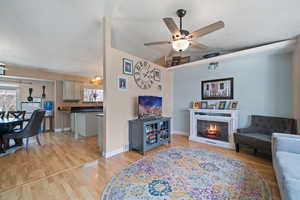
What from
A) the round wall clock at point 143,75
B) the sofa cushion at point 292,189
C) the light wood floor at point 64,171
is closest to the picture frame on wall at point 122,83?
the round wall clock at point 143,75

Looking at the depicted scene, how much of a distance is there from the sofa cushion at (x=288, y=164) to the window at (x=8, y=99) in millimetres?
7022

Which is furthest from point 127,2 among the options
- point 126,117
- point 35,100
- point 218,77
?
point 35,100

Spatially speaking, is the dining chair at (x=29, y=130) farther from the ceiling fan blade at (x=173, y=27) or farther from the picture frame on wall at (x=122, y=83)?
the ceiling fan blade at (x=173, y=27)

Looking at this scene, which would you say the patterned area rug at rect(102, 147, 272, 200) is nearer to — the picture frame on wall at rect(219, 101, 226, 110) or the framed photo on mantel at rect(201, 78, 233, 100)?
the picture frame on wall at rect(219, 101, 226, 110)

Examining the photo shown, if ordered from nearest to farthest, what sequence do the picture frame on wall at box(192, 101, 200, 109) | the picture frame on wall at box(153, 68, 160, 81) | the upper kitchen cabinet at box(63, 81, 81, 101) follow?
the picture frame on wall at box(153, 68, 160, 81) < the picture frame on wall at box(192, 101, 200, 109) < the upper kitchen cabinet at box(63, 81, 81, 101)

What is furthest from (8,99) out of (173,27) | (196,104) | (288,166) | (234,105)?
(234,105)

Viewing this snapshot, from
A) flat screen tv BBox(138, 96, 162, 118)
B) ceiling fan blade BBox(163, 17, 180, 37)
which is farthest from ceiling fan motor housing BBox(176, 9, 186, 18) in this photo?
flat screen tv BBox(138, 96, 162, 118)

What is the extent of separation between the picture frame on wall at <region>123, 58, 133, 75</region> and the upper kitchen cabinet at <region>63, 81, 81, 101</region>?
3497mm

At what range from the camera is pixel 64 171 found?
2.10 metres

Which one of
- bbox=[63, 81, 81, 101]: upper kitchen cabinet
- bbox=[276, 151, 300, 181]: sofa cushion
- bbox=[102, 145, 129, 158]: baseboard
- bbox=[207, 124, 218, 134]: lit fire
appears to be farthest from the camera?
bbox=[63, 81, 81, 101]: upper kitchen cabinet

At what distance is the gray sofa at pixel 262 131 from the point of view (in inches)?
97.1

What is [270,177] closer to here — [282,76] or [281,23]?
[282,76]

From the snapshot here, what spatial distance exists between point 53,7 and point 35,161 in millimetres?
2856

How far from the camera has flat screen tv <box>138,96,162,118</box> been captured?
3119 millimetres
